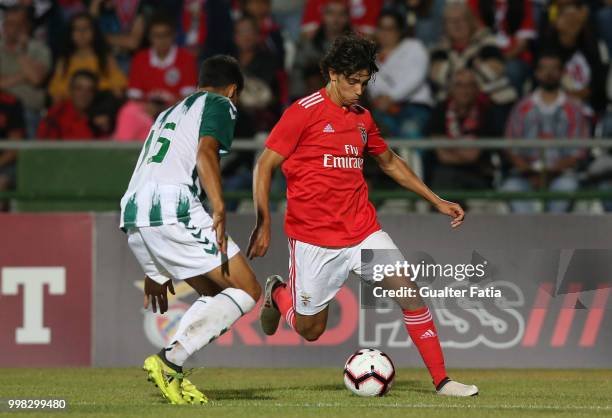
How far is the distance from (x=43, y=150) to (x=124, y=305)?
1.64m

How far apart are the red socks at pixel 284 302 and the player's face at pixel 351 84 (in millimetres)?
1558

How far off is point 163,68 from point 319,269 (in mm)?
5453

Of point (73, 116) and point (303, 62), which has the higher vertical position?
point (303, 62)

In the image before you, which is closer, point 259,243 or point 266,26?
point 259,243

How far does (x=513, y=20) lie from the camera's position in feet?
45.3

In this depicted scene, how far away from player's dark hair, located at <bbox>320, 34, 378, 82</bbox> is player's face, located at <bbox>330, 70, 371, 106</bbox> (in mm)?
32

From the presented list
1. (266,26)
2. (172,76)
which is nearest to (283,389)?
(172,76)

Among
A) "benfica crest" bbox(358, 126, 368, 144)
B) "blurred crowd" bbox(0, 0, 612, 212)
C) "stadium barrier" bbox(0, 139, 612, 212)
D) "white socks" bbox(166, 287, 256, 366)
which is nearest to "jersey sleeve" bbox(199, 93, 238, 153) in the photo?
"white socks" bbox(166, 287, 256, 366)

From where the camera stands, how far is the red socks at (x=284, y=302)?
8.89 metres

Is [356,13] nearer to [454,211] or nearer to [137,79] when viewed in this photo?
[137,79]

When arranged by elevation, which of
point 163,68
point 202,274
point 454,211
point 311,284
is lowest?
point 311,284

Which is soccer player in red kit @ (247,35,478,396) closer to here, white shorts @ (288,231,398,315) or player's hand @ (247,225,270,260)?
white shorts @ (288,231,398,315)

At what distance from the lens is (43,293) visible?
1119cm
